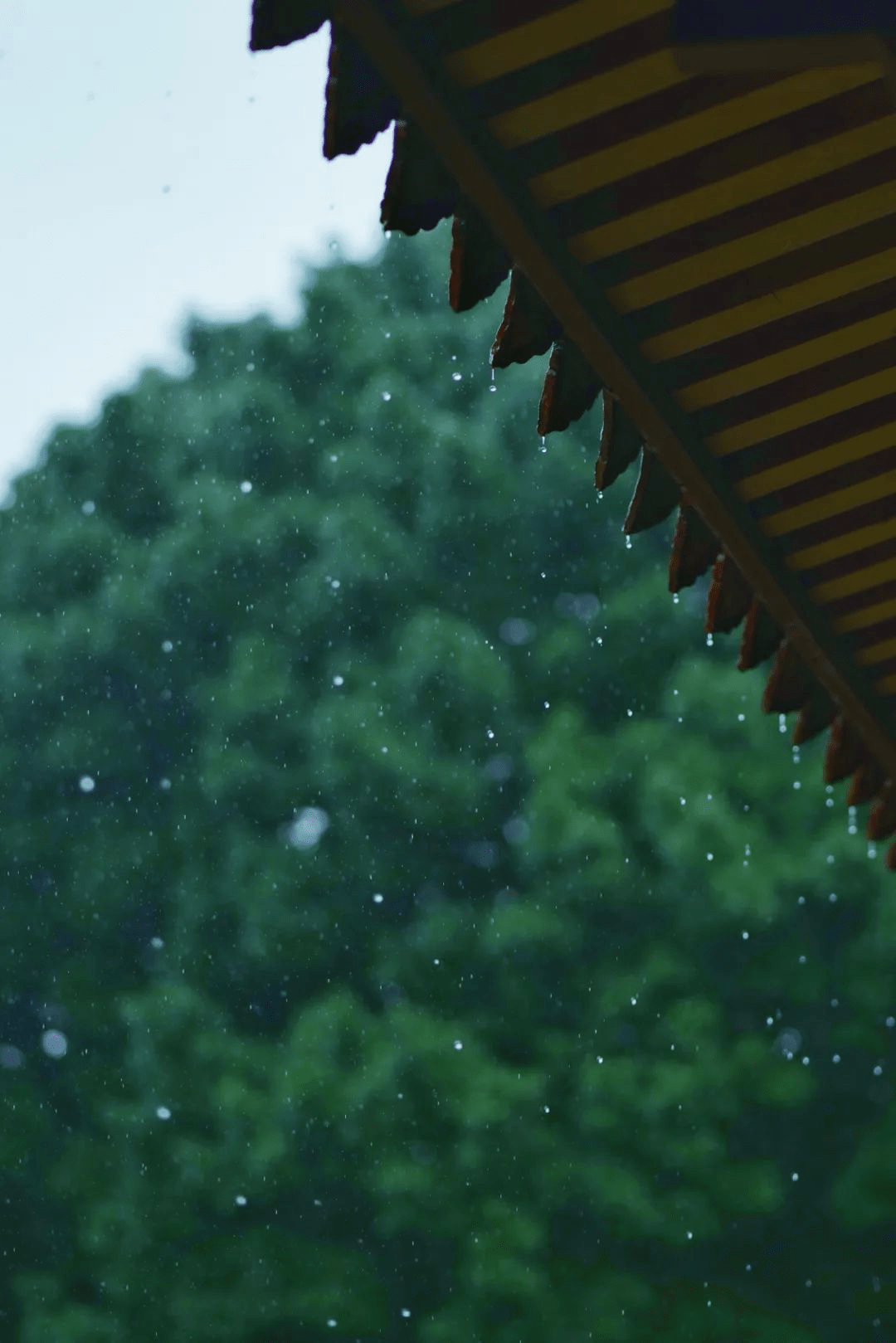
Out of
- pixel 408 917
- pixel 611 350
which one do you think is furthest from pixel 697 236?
pixel 408 917

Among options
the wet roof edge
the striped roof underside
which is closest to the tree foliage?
the wet roof edge

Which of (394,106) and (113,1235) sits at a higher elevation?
(113,1235)

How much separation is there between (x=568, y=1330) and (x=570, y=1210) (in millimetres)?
642

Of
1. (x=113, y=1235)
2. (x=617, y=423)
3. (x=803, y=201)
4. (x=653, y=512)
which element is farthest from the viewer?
(x=113, y=1235)

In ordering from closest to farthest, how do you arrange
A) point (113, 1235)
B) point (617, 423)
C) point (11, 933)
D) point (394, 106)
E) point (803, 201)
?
1. point (394, 106)
2. point (803, 201)
3. point (617, 423)
4. point (113, 1235)
5. point (11, 933)

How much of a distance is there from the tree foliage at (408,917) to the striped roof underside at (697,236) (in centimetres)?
759

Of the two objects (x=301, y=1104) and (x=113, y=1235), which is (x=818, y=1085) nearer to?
(x=301, y=1104)

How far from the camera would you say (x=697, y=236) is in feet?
6.68

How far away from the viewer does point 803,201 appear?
2004 millimetres

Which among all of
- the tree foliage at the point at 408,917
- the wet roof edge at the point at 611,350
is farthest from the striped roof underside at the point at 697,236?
the tree foliage at the point at 408,917

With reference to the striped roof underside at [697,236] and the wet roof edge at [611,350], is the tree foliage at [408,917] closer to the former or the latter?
the wet roof edge at [611,350]

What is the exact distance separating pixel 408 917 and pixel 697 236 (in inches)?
371

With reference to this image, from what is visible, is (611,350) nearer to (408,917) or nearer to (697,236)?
(697,236)

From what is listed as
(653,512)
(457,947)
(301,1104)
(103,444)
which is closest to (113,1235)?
(301,1104)
